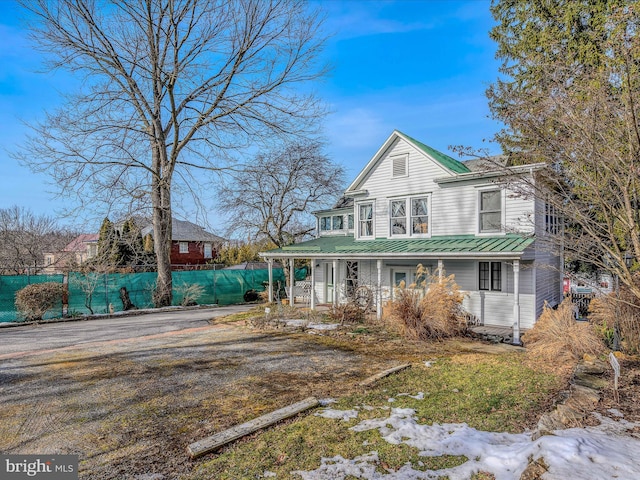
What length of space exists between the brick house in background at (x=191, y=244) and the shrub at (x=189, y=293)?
16621 millimetres

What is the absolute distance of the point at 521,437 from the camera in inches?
154

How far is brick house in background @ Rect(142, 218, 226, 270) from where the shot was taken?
35.6m

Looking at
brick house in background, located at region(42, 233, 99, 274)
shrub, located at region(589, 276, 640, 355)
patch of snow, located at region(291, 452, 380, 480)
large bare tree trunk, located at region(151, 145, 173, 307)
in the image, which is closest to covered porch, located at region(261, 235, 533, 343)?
shrub, located at region(589, 276, 640, 355)

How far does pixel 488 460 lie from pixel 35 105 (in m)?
17.7

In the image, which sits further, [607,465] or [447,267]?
[447,267]

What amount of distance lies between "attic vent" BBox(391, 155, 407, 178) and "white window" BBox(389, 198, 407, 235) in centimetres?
107

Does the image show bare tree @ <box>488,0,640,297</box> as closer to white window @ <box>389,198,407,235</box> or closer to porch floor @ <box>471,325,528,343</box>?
porch floor @ <box>471,325,528,343</box>

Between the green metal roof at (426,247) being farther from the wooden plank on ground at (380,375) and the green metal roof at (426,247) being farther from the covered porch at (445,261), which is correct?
the wooden plank on ground at (380,375)

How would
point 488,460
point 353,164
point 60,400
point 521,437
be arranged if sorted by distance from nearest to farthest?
point 488,460
point 521,437
point 60,400
point 353,164

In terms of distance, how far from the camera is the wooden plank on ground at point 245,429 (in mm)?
3928

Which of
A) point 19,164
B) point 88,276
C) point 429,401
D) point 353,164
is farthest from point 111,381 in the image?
point 353,164

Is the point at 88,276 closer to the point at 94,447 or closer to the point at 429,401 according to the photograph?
the point at 94,447

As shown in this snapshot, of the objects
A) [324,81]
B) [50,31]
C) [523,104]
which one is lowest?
[523,104]

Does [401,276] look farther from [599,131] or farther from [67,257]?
[67,257]
